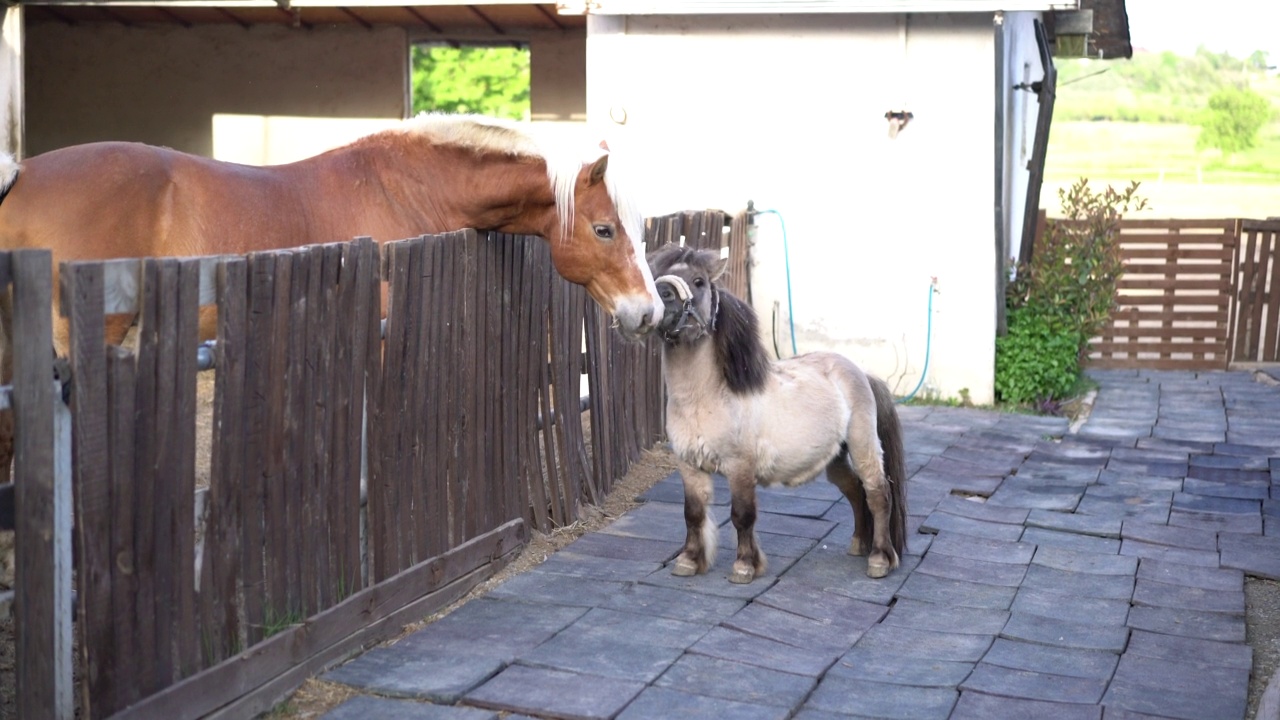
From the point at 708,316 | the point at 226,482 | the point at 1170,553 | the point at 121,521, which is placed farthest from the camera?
the point at 1170,553

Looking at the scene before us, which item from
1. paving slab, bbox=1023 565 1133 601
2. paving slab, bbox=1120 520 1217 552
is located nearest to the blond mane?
paving slab, bbox=1023 565 1133 601

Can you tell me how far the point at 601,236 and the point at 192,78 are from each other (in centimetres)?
882

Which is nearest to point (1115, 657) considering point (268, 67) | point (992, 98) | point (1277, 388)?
point (992, 98)

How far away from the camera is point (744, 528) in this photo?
483cm

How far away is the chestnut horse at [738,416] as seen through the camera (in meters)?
4.73

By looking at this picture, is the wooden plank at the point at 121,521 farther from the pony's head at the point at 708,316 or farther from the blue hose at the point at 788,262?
the blue hose at the point at 788,262

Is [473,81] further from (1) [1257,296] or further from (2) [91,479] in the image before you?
(2) [91,479]

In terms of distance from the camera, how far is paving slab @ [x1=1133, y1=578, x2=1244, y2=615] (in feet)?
15.8

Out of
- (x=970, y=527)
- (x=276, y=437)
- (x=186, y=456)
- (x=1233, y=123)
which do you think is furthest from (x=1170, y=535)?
(x=1233, y=123)

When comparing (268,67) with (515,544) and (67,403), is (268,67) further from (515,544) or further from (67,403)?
(67,403)

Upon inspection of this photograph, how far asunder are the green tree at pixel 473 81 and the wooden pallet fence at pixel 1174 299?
15024 mm

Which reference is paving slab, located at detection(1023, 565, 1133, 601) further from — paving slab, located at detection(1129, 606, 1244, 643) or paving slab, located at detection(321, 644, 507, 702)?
paving slab, located at detection(321, 644, 507, 702)

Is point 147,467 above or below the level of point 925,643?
above

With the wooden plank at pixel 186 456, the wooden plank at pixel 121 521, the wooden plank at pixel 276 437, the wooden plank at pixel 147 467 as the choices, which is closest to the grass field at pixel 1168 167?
the wooden plank at pixel 276 437
